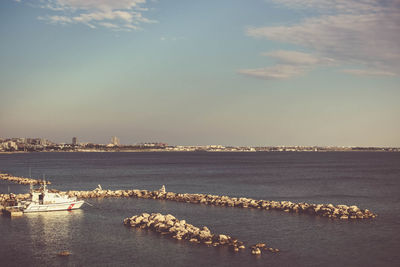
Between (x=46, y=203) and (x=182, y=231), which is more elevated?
(x=46, y=203)

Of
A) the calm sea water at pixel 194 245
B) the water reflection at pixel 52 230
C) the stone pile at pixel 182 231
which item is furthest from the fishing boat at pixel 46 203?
the stone pile at pixel 182 231

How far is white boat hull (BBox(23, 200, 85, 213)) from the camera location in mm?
39156

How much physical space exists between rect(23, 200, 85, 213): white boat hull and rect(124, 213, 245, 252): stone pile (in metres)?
9.24

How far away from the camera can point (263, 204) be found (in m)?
42.0

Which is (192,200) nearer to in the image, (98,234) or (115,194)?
(115,194)

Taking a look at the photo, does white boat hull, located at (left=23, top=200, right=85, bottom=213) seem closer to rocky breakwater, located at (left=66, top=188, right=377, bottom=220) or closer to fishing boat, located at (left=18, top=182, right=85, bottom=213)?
fishing boat, located at (left=18, top=182, right=85, bottom=213)

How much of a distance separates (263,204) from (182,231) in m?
14.3

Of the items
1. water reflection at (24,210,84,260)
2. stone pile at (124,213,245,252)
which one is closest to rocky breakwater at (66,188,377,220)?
water reflection at (24,210,84,260)

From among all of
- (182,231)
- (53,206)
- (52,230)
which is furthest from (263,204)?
(53,206)

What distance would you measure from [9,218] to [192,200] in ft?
60.6

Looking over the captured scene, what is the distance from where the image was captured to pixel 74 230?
32.6 meters

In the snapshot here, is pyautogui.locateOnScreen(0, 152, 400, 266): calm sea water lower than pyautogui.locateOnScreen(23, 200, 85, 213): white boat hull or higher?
lower

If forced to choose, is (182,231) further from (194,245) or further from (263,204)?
(263,204)

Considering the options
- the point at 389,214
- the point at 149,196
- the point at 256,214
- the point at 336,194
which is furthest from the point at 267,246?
the point at 336,194
